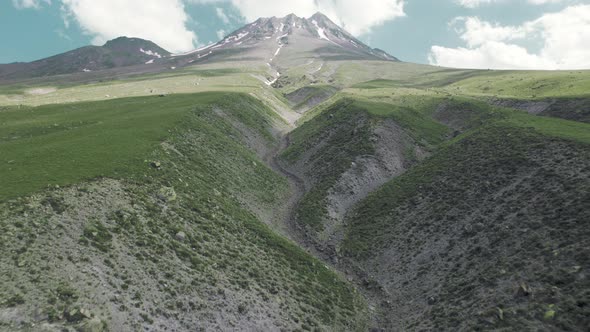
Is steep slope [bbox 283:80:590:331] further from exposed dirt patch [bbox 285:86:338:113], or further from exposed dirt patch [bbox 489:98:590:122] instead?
exposed dirt patch [bbox 285:86:338:113]

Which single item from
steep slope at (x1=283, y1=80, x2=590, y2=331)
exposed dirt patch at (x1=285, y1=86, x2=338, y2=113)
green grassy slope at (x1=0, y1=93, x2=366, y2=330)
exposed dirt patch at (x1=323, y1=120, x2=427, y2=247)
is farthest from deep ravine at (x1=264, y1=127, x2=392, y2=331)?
exposed dirt patch at (x1=285, y1=86, x2=338, y2=113)

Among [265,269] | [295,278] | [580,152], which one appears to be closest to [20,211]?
[265,269]

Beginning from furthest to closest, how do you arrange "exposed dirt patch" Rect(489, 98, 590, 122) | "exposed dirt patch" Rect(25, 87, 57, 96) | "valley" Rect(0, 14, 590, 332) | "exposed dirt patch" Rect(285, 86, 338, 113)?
"exposed dirt patch" Rect(25, 87, 57, 96)
"exposed dirt patch" Rect(285, 86, 338, 113)
"exposed dirt patch" Rect(489, 98, 590, 122)
"valley" Rect(0, 14, 590, 332)

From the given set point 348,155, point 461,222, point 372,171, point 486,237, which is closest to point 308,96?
point 348,155

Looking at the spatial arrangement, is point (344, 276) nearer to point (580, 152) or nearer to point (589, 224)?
point (589, 224)

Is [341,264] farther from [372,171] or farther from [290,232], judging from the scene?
[372,171]

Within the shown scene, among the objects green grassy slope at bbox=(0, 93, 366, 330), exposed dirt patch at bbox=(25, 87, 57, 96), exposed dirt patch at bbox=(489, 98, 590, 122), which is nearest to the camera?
green grassy slope at bbox=(0, 93, 366, 330)
